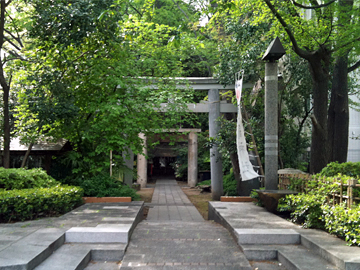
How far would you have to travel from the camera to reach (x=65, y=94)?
9.67 metres

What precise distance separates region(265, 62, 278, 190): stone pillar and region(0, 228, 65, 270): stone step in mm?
4911

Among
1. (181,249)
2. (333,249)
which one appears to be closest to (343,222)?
(333,249)

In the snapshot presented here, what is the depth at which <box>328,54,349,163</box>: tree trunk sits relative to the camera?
11531mm

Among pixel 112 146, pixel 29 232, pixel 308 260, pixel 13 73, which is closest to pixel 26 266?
pixel 29 232

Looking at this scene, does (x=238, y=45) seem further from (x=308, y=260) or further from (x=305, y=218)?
(x=308, y=260)

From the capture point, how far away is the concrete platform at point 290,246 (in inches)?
168

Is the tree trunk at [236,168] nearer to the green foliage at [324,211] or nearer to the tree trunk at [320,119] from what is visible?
the tree trunk at [320,119]

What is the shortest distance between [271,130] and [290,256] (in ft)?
13.9

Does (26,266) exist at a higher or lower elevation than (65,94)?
lower

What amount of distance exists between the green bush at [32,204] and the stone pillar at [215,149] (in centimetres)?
732

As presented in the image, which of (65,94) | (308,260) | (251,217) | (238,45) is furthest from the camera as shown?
(238,45)

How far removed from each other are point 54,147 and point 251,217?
7.65 m

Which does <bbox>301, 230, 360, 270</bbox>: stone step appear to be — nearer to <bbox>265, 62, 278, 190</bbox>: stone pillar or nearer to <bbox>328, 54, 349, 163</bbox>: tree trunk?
<bbox>265, 62, 278, 190</bbox>: stone pillar

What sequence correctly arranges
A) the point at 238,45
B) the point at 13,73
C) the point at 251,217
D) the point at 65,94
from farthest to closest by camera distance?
the point at 238,45, the point at 13,73, the point at 65,94, the point at 251,217
